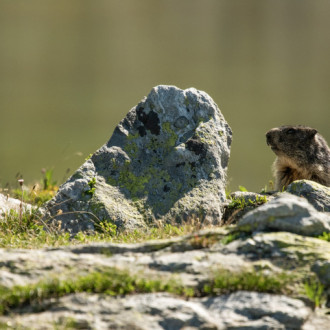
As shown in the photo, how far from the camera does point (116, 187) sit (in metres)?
11.2

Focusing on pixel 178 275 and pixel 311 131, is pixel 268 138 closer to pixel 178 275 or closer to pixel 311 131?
pixel 311 131

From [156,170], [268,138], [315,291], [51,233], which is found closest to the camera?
[315,291]

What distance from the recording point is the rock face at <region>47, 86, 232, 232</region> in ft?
35.4

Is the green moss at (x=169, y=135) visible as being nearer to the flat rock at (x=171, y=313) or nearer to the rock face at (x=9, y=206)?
the rock face at (x=9, y=206)

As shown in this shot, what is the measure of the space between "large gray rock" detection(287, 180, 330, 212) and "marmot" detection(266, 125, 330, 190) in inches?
103

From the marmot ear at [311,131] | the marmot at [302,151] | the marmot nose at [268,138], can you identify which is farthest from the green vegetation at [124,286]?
the marmot ear at [311,131]

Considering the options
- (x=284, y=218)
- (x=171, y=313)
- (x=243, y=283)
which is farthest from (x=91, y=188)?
(x=171, y=313)

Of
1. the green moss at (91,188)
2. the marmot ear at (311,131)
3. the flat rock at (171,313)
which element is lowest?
the flat rock at (171,313)

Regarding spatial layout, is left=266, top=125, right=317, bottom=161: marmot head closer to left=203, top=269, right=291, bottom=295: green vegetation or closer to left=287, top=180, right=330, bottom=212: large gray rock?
left=287, top=180, right=330, bottom=212: large gray rock

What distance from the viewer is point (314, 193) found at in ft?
34.9

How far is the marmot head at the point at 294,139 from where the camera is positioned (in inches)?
533

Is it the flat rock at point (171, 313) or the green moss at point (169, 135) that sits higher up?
the green moss at point (169, 135)

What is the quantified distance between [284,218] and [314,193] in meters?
3.85

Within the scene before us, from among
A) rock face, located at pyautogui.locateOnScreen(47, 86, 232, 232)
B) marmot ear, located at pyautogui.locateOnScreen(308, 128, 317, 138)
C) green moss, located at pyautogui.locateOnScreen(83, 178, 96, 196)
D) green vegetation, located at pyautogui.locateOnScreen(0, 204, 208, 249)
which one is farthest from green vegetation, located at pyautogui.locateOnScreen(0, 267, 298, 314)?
marmot ear, located at pyautogui.locateOnScreen(308, 128, 317, 138)
